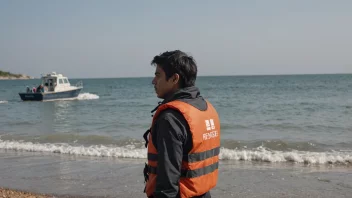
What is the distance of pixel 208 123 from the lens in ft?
7.88

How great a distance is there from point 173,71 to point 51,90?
35.1 meters

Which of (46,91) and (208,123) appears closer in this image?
(208,123)

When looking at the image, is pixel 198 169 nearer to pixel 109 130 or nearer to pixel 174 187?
pixel 174 187

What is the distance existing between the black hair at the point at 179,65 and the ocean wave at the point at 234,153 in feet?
26.9

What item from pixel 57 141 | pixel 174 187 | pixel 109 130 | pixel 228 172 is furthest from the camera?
pixel 109 130

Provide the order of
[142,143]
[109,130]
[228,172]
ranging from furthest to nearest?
1. [109,130]
2. [142,143]
3. [228,172]

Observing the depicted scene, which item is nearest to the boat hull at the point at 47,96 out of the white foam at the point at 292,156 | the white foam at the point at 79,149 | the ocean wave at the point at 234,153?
the white foam at the point at 79,149

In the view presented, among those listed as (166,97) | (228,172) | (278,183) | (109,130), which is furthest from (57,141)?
(166,97)

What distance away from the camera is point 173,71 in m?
2.34

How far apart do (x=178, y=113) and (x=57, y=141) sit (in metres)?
12.8

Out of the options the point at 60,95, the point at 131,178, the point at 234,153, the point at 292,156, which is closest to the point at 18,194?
the point at 131,178

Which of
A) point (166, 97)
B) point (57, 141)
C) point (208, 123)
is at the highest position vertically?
point (166, 97)

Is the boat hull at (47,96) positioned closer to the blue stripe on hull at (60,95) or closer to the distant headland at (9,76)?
the blue stripe on hull at (60,95)

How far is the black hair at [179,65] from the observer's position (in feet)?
A: 7.64
